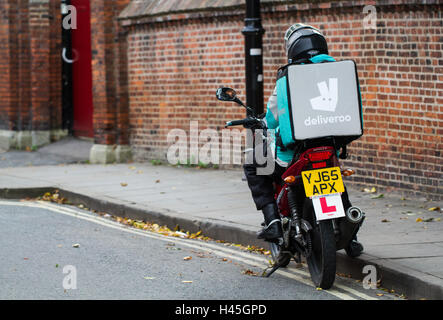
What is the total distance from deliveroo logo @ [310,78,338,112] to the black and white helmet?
47 cm

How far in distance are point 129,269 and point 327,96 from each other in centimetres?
234

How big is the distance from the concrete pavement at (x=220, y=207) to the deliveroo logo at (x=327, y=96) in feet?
4.29

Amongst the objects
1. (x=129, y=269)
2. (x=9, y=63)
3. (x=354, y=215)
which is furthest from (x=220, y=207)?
(x=9, y=63)

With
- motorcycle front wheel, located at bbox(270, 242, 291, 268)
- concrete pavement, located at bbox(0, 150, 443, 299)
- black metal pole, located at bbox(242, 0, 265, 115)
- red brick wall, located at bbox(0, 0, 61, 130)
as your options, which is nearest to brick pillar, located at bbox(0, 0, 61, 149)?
Result: red brick wall, located at bbox(0, 0, 61, 130)

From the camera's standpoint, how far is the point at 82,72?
57.8ft

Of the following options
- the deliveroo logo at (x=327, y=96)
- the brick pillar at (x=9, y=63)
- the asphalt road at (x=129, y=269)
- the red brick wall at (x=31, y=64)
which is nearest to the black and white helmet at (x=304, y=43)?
the deliveroo logo at (x=327, y=96)

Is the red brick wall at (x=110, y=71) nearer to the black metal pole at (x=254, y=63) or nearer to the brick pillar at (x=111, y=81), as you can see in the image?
the brick pillar at (x=111, y=81)

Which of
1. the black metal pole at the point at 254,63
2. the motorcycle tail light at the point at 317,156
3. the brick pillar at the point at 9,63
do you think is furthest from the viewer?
the brick pillar at the point at 9,63

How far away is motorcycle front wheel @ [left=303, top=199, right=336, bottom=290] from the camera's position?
20.4 ft

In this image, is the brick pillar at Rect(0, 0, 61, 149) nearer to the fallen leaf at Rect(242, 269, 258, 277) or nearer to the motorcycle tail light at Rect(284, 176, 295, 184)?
the fallen leaf at Rect(242, 269, 258, 277)

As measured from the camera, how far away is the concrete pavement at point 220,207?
665 centimetres

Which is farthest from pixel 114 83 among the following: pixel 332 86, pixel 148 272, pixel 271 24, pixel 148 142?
pixel 332 86

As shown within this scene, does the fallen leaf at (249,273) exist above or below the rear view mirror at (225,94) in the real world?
below
